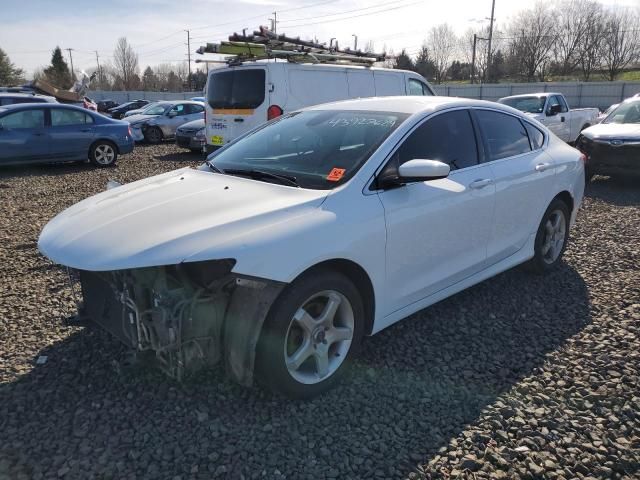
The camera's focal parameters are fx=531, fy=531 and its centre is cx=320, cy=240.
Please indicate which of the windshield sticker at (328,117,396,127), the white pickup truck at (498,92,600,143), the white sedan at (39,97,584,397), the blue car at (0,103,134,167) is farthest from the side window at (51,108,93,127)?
the white pickup truck at (498,92,600,143)

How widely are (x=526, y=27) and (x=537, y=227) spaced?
221 ft

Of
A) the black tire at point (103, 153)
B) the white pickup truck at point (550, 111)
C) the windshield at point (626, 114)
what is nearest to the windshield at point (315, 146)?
the windshield at point (626, 114)

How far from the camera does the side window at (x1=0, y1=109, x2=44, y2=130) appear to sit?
11.2m

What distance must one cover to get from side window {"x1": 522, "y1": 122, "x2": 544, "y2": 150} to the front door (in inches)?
37.6

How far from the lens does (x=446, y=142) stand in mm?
3861

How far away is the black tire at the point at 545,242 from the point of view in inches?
190

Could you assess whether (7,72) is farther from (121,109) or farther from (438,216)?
(438,216)

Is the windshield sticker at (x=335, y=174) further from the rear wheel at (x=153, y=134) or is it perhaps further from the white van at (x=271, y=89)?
the rear wheel at (x=153, y=134)

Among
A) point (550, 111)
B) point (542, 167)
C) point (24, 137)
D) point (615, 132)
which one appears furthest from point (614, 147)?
point (24, 137)

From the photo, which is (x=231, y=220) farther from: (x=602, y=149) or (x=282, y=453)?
(x=602, y=149)

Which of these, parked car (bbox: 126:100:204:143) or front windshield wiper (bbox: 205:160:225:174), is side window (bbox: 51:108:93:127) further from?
front windshield wiper (bbox: 205:160:225:174)

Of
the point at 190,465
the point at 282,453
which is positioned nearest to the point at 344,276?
the point at 282,453

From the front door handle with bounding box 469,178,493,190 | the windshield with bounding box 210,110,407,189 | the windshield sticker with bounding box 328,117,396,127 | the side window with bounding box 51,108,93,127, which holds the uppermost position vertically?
the side window with bounding box 51,108,93,127

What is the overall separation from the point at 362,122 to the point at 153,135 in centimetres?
1581
